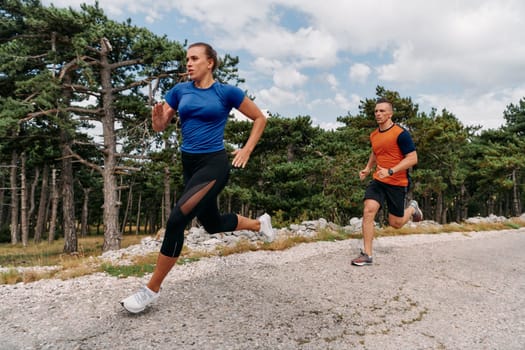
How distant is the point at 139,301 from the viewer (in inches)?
104

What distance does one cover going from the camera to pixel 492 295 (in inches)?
140

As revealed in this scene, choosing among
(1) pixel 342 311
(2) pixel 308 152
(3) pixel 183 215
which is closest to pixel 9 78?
(2) pixel 308 152

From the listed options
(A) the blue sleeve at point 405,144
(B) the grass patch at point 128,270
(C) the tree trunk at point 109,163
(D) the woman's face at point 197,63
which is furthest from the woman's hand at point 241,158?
(C) the tree trunk at point 109,163

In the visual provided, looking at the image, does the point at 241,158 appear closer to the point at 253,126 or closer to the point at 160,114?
the point at 253,126

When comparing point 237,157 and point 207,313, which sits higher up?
point 237,157

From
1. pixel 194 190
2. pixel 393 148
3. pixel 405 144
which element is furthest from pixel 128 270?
pixel 405 144

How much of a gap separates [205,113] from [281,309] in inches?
74.7

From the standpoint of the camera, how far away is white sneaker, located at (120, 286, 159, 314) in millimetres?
2613

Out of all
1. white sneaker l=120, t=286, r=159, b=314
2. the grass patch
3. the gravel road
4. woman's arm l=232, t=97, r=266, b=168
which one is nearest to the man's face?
the gravel road

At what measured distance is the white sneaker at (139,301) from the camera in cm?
261

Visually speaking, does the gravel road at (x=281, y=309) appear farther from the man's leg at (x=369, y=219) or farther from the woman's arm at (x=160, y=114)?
the woman's arm at (x=160, y=114)

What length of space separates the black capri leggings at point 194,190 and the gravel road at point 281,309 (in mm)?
644

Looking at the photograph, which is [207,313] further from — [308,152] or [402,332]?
[308,152]

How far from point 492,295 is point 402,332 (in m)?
1.82
